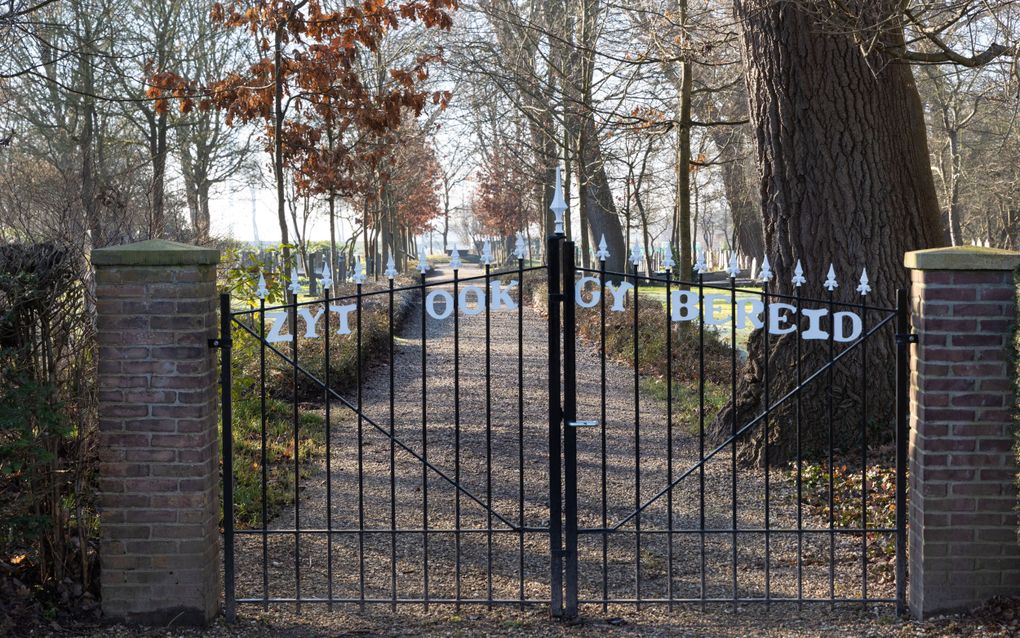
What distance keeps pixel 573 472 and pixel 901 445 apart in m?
1.66

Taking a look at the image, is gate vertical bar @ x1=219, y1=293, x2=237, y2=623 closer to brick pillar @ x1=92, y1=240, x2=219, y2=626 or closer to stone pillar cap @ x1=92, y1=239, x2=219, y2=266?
brick pillar @ x1=92, y1=240, x2=219, y2=626

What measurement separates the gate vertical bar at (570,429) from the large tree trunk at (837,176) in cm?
337

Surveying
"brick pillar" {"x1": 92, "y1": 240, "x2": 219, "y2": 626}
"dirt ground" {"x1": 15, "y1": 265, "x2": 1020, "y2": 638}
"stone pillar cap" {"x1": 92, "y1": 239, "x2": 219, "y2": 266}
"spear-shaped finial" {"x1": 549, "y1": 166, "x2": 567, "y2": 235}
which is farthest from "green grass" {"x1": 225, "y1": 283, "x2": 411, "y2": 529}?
"spear-shaped finial" {"x1": 549, "y1": 166, "x2": 567, "y2": 235}

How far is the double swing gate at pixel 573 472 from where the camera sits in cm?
473

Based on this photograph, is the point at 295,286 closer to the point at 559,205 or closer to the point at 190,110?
the point at 559,205

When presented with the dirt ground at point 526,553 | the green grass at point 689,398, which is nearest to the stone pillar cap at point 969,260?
the dirt ground at point 526,553

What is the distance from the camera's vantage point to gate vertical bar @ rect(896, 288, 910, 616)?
4.65 m

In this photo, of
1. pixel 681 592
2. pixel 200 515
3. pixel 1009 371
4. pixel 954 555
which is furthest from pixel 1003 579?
pixel 200 515

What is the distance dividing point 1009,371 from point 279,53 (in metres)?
9.43

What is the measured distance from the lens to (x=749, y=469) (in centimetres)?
782

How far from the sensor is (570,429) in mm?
4711

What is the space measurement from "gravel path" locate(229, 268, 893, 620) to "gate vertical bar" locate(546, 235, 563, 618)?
5.9 inches

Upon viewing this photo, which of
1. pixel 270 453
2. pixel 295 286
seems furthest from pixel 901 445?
pixel 270 453

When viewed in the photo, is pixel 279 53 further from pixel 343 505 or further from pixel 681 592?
pixel 681 592
